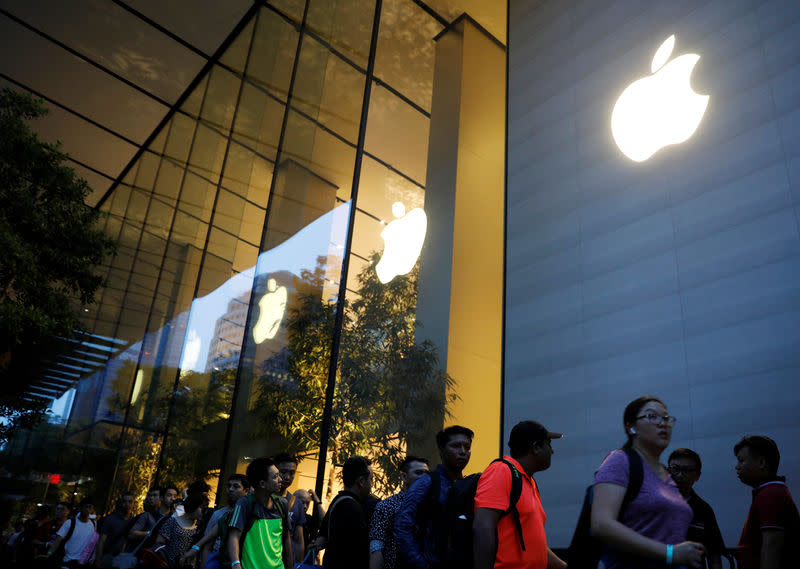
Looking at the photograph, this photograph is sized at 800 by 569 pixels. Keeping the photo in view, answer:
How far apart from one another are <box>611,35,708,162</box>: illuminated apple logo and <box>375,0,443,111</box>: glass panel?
195 inches

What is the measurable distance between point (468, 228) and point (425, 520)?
744cm

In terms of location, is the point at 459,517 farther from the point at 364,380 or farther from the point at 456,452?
the point at 364,380

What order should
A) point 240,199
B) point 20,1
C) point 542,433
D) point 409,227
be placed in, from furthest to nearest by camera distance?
point 409,227 → point 20,1 → point 240,199 → point 542,433

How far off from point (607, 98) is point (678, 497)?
5868 millimetres

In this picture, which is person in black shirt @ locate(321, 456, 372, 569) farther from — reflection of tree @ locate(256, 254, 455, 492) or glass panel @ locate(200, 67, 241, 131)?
glass panel @ locate(200, 67, 241, 131)

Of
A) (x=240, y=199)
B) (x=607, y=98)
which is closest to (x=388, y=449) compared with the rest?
(x=240, y=199)

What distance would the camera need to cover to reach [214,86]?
1001 centimetres

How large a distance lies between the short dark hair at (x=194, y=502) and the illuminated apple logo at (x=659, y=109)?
16.2ft

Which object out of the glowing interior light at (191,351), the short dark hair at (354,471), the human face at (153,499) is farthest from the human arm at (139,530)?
the short dark hair at (354,471)

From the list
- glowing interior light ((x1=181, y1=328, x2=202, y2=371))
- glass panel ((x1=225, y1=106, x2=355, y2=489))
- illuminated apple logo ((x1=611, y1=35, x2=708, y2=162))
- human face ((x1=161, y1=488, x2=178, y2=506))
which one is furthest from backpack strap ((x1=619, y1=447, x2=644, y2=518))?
glowing interior light ((x1=181, y1=328, x2=202, y2=371))

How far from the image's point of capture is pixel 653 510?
1.66 metres

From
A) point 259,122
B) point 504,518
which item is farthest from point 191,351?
point 504,518

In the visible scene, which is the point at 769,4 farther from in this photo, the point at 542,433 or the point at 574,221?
the point at 542,433

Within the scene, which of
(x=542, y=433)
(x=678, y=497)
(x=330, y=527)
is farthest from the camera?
(x=330, y=527)
